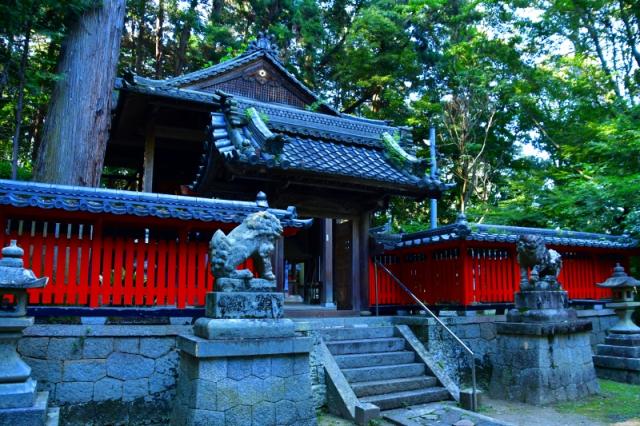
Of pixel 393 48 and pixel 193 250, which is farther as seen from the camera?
pixel 393 48

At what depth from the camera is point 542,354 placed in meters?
9.03

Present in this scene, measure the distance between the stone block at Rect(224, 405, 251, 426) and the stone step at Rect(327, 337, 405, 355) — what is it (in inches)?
128

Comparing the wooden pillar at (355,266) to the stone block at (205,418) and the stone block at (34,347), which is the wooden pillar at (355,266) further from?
the stone block at (34,347)

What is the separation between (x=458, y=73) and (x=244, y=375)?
1970cm

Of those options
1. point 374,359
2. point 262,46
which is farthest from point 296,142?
point 374,359

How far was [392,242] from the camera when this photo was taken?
1193cm

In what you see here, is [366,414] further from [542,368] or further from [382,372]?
[542,368]

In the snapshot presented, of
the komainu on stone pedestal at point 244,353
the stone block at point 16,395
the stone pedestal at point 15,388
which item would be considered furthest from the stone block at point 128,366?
the stone block at point 16,395

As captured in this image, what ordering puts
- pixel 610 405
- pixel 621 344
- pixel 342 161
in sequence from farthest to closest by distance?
1. pixel 621 344
2. pixel 342 161
3. pixel 610 405

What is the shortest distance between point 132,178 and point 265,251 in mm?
14102

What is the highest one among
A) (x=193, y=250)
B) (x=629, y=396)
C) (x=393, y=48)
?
(x=393, y=48)

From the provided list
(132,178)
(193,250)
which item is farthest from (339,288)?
(132,178)

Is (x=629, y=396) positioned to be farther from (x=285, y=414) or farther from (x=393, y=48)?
(x=393, y=48)

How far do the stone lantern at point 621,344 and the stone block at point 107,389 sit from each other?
36.8ft
